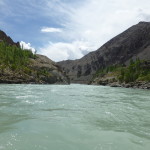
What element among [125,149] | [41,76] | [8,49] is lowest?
[125,149]

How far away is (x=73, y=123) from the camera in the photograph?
53.1 feet

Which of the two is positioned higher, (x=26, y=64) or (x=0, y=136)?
(x=26, y=64)

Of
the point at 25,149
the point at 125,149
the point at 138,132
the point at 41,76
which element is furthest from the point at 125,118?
the point at 41,76

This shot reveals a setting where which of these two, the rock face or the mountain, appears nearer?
the rock face

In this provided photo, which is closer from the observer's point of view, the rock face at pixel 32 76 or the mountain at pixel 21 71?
the rock face at pixel 32 76

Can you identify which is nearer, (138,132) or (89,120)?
(138,132)

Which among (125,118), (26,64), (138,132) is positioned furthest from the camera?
(26,64)

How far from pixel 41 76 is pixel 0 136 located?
130m

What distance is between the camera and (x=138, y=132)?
14344 millimetres

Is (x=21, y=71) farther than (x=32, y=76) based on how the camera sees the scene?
No

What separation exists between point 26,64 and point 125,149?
14676 centimetres

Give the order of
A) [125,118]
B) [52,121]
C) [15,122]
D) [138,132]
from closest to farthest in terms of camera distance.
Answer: [138,132], [15,122], [52,121], [125,118]

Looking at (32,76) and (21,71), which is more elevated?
(21,71)

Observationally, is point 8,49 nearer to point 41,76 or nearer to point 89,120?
point 41,76
